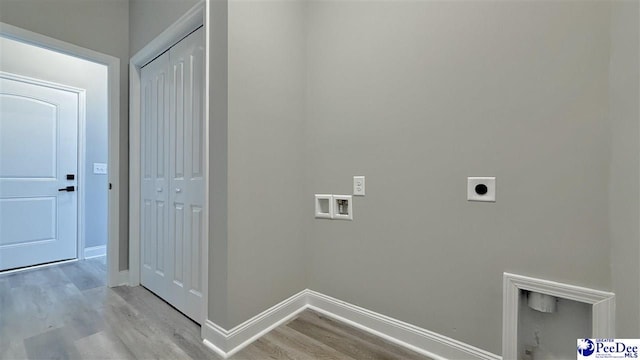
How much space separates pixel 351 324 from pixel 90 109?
388 cm

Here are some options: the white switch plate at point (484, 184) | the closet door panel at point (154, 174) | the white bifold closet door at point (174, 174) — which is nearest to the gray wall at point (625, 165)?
the white switch plate at point (484, 184)

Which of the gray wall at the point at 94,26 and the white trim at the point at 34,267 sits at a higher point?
the gray wall at the point at 94,26

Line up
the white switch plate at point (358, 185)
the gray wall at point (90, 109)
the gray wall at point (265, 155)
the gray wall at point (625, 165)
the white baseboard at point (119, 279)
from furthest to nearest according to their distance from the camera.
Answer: the gray wall at point (90, 109), the white baseboard at point (119, 279), the white switch plate at point (358, 185), the gray wall at point (265, 155), the gray wall at point (625, 165)

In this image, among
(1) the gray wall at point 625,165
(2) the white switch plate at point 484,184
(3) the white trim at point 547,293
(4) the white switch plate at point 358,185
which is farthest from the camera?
(4) the white switch plate at point 358,185

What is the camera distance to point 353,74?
64.6 inches

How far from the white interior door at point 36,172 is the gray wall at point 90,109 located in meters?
0.13

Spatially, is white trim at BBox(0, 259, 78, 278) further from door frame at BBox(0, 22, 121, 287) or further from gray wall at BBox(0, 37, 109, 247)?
door frame at BBox(0, 22, 121, 287)

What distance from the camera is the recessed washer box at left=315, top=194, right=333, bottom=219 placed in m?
1.75

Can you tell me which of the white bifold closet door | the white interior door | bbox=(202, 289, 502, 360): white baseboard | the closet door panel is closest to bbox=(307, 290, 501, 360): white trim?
bbox=(202, 289, 502, 360): white baseboard

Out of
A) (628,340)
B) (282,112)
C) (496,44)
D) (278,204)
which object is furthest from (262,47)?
(628,340)

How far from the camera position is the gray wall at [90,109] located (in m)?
2.79

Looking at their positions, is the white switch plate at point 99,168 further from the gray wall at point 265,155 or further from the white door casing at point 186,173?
the gray wall at point 265,155

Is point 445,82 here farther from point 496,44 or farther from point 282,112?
point 282,112

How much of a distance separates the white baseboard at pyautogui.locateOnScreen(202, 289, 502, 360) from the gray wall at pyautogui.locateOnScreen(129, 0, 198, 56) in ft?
6.74
